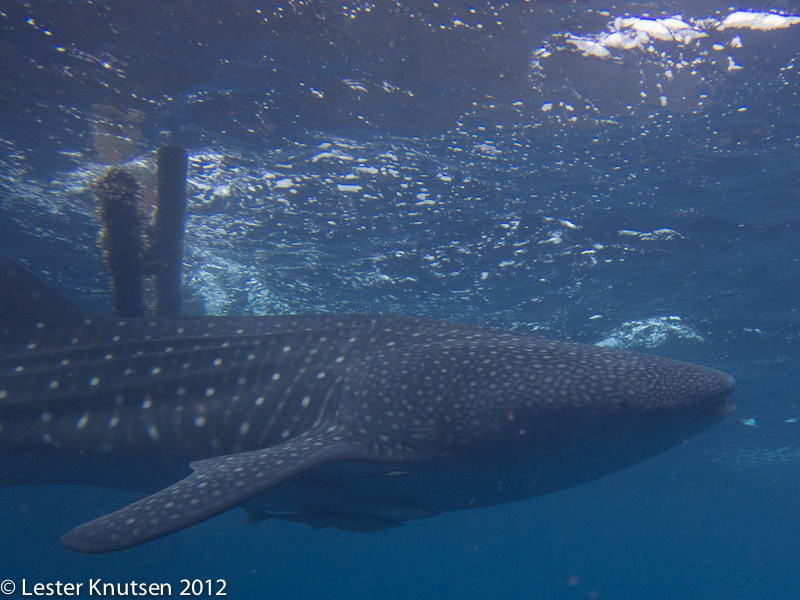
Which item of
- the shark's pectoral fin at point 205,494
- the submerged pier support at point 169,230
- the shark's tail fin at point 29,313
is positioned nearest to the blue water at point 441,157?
the submerged pier support at point 169,230

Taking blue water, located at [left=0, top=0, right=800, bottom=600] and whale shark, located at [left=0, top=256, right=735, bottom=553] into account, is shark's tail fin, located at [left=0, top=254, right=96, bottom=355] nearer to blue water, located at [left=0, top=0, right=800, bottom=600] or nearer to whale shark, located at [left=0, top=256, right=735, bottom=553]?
whale shark, located at [left=0, top=256, right=735, bottom=553]

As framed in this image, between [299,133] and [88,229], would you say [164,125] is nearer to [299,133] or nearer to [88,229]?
[299,133]

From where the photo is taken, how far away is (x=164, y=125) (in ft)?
29.9

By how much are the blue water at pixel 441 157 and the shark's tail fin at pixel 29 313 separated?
459 centimetres

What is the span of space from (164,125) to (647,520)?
239 feet

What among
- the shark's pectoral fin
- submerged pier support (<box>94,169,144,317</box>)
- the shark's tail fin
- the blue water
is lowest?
the shark's pectoral fin

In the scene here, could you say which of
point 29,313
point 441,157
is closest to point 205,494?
point 29,313

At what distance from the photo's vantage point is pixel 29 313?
459 cm

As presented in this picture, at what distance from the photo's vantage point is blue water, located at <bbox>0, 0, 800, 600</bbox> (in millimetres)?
7168

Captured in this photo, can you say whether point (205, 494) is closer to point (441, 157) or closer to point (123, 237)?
point (123, 237)

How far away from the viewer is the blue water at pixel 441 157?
23.5 feet

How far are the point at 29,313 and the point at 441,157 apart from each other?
7.24 metres

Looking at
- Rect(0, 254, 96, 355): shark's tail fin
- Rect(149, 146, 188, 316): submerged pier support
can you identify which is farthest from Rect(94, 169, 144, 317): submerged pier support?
Rect(0, 254, 96, 355): shark's tail fin

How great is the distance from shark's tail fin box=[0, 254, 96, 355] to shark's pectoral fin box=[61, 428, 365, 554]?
2.29 m
